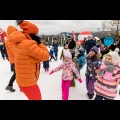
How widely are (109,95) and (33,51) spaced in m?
1.34

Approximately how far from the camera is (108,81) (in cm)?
254

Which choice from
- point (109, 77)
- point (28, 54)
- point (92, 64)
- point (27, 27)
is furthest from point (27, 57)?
point (92, 64)

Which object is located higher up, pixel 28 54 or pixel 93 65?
pixel 28 54

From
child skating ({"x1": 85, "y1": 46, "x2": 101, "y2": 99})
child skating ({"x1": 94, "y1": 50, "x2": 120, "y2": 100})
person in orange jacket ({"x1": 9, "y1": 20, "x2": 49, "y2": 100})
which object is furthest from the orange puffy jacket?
child skating ({"x1": 85, "y1": 46, "x2": 101, "y2": 99})

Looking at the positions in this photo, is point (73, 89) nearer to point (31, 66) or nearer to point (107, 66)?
point (107, 66)

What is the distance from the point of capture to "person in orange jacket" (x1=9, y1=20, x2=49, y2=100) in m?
2.04

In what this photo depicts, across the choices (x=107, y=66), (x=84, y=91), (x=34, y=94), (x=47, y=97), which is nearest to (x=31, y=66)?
(x=34, y=94)

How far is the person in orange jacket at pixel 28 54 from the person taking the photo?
2.04 meters

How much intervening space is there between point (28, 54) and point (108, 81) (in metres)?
1.22

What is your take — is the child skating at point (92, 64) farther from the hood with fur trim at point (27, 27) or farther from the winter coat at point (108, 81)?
the hood with fur trim at point (27, 27)

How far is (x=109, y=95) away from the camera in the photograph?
8.50 ft

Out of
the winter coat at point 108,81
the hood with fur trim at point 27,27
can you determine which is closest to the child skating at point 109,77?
the winter coat at point 108,81

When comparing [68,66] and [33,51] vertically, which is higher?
[33,51]

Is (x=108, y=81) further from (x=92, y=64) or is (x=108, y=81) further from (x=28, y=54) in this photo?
(x=28, y=54)
